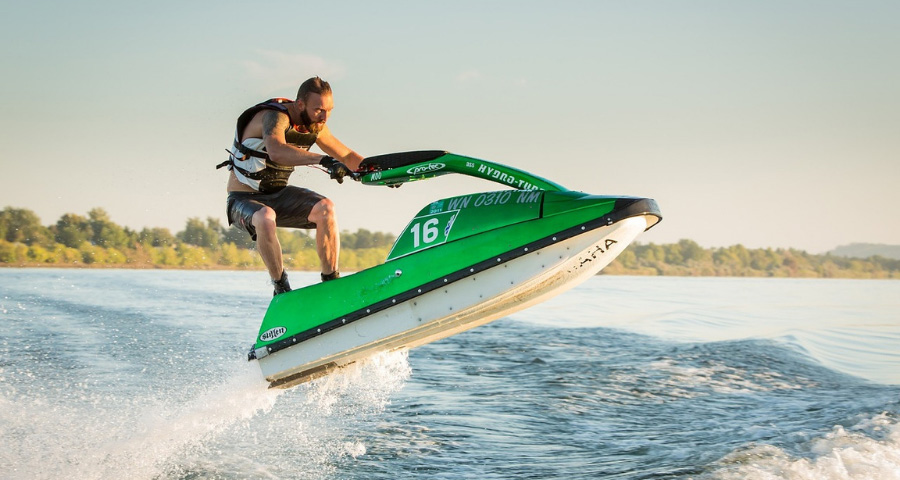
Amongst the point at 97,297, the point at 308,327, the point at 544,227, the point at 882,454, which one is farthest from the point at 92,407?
the point at 97,297

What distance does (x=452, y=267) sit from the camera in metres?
5.61

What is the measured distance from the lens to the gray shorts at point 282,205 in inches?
244

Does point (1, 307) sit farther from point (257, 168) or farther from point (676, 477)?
point (676, 477)

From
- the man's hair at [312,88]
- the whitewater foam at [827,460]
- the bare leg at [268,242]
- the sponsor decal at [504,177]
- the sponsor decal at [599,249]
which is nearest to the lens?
the sponsor decal at [599,249]

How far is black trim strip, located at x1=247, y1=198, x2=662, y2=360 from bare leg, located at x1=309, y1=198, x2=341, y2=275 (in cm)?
51

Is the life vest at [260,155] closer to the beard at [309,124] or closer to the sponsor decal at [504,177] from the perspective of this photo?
the beard at [309,124]

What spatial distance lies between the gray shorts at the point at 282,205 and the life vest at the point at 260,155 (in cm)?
9

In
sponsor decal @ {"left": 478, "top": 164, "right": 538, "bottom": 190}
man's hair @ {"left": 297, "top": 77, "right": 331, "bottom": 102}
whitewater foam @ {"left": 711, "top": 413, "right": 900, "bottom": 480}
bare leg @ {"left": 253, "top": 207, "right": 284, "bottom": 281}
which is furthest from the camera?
bare leg @ {"left": 253, "top": 207, "right": 284, "bottom": 281}

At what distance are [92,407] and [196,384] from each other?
1664 millimetres

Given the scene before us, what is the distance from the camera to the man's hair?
233 inches

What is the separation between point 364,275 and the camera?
598 centimetres

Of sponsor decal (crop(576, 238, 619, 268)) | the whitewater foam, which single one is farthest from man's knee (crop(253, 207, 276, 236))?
the whitewater foam

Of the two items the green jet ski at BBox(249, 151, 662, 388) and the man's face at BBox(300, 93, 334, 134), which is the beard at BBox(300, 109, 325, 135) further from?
the green jet ski at BBox(249, 151, 662, 388)

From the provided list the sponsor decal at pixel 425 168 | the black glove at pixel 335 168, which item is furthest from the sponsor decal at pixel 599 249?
the black glove at pixel 335 168
